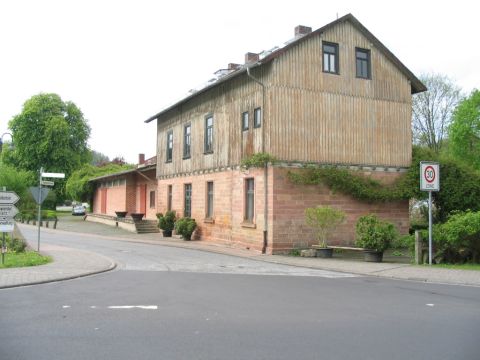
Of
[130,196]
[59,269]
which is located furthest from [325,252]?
[130,196]

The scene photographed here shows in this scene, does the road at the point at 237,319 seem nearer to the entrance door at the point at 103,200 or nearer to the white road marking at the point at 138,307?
the white road marking at the point at 138,307

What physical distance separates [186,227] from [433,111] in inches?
1062

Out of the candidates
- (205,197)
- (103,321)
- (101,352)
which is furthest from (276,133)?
(101,352)

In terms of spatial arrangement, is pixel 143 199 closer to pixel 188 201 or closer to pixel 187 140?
pixel 188 201

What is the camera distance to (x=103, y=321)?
26.3ft

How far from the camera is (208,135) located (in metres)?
27.5

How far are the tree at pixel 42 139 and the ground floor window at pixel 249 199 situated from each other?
41.9 m

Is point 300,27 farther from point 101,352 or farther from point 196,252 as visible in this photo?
point 101,352

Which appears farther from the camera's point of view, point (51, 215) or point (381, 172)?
point (51, 215)

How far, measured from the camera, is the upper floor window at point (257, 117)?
22125 mm

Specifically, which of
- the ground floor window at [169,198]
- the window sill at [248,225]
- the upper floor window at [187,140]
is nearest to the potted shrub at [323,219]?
the window sill at [248,225]

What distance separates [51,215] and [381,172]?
110ft

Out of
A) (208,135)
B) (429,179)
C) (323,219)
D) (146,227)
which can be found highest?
(208,135)

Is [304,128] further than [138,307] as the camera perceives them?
Yes
